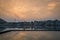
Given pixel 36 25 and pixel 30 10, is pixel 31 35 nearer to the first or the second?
pixel 36 25

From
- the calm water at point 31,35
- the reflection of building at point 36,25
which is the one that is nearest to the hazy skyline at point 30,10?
the reflection of building at point 36,25

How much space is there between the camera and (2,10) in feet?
4.51

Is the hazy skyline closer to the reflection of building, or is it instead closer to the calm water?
the reflection of building

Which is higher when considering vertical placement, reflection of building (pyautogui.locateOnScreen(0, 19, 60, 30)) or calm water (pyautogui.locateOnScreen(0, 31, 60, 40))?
reflection of building (pyautogui.locateOnScreen(0, 19, 60, 30))

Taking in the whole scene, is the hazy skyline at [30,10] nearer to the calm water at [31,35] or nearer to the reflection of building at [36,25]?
the reflection of building at [36,25]

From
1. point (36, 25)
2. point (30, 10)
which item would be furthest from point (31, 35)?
point (30, 10)

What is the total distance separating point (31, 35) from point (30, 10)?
0.25m

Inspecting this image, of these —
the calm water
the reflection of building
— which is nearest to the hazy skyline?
the reflection of building

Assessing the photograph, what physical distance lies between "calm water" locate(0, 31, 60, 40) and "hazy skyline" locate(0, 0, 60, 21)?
0.14 meters

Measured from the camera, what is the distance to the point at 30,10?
1.34 meters

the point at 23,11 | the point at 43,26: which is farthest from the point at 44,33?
the point at 23,11

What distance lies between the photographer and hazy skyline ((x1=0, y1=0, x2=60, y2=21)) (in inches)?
51.4

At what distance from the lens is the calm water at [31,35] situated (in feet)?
3.86

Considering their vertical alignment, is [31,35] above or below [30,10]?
below
